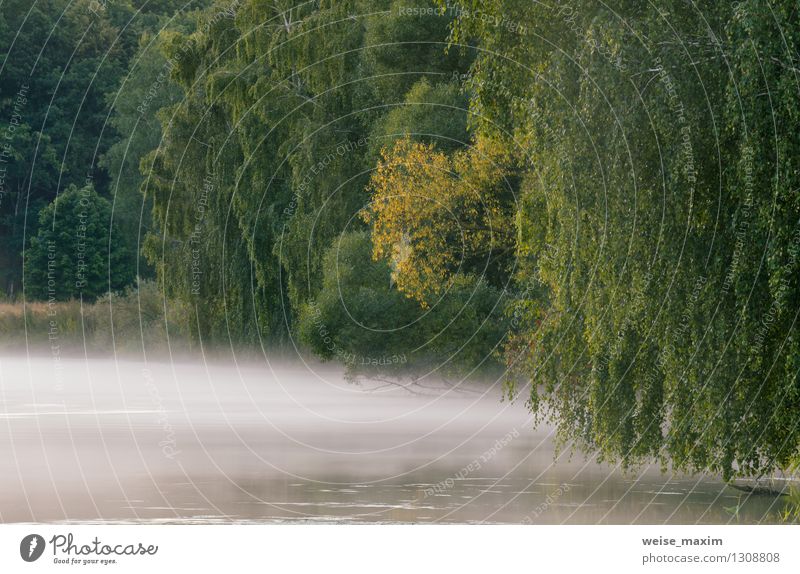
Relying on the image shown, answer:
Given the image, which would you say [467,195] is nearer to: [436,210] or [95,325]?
[436,210]

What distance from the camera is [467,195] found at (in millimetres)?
36562

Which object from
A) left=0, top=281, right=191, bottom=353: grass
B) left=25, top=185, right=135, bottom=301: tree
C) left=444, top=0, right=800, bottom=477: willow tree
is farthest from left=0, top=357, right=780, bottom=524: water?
left=25, top=185, right=135, bottom=301: tree

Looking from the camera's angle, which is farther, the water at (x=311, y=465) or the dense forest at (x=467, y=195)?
the water at (x=311, y=465)

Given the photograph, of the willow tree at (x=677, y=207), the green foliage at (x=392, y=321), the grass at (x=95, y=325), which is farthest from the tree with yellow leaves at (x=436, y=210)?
the grass at (x=95, y=325)

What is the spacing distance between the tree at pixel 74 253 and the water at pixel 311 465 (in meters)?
19.4

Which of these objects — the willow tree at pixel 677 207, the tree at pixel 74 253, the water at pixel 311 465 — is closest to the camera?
the willow tree at pixel 677 207

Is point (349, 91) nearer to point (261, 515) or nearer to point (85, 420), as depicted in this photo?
point (85, 420)

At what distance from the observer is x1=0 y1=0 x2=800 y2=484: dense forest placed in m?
16.7

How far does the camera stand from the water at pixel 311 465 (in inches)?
824

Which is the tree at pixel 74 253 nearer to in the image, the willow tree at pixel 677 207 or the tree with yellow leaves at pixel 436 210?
the tree with yellow leaves at pixel 436 210

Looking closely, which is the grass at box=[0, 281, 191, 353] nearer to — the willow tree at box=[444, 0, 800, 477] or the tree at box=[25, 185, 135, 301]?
the tree at box=[25, 185, 135, 301]

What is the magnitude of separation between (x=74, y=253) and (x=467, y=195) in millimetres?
31333

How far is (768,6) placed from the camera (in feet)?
51.5

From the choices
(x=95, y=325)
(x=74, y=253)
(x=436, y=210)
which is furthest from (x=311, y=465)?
(x=74, y=253)
